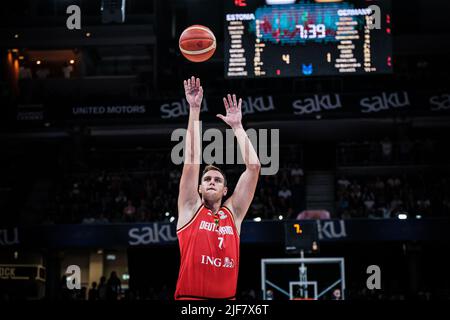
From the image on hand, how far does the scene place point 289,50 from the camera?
1838cm

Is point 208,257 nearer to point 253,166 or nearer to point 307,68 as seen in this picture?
point 253,166

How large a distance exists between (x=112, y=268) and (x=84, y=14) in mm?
8786

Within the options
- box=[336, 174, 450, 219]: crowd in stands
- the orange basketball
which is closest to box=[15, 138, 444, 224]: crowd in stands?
box=[336, 174, 450, 219]: crowd in stands

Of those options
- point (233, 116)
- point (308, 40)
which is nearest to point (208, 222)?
point (233, 116)

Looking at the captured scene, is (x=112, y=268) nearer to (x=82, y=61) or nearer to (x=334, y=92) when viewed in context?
(x=82, y=61)

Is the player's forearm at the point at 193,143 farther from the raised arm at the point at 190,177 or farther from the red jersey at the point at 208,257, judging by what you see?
the red jersey at the point at 208,257

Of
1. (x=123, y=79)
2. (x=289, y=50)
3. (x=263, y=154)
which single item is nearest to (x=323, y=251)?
(x=263, y=154)

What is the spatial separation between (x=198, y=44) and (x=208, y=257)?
4.70 metres

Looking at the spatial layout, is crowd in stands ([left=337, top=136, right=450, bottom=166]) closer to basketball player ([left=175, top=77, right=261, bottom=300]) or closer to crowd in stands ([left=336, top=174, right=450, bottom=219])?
crowd in stands ([left=336, top=174, right=450, bottom=219])

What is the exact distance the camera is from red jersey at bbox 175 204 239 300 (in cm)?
621

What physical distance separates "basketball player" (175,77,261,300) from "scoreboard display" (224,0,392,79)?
11416mm

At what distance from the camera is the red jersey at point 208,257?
621 centimetres

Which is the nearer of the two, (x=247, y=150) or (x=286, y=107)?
(x=247, y=150)

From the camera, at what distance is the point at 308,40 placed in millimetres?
18266
